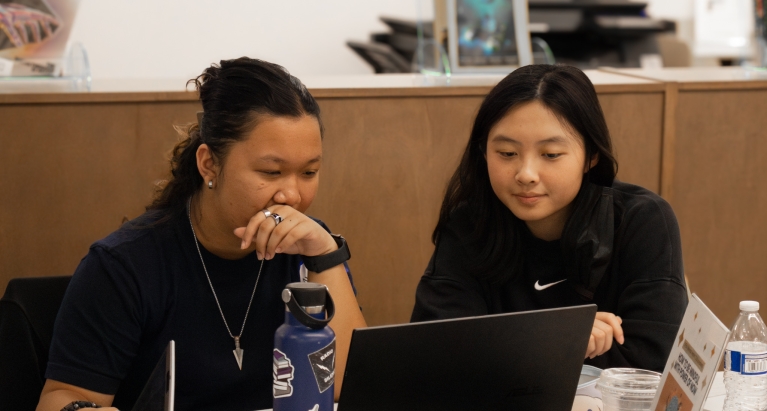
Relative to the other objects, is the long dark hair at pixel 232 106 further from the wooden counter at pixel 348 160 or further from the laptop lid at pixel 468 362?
the wooden counter at pixel 348 160

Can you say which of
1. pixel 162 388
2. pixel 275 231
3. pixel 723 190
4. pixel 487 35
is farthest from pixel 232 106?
pixel 723 190

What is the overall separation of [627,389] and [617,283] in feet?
1.34

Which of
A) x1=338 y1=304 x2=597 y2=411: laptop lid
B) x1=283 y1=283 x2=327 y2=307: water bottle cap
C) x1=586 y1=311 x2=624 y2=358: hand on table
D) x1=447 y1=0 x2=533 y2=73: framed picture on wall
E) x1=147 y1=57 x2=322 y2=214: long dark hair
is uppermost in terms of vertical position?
x1=447 y1=0 x2=533 y2=73: framed picture on wall

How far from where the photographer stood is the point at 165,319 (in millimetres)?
1466

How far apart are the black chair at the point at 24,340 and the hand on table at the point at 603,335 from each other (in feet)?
3.05

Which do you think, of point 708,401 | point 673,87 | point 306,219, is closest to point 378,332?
point 306,219

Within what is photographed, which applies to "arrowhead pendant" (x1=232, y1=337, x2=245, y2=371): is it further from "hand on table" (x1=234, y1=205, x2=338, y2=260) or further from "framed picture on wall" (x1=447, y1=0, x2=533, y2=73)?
"framed picture on wall" (x1=447, y1=0, x2=533, y2=73)

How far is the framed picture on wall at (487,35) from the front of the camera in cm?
261

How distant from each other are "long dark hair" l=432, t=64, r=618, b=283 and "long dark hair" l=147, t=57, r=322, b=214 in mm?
367

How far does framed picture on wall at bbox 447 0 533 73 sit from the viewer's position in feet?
8.57

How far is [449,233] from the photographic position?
5.62 ft

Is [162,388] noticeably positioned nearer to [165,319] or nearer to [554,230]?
[165,319]

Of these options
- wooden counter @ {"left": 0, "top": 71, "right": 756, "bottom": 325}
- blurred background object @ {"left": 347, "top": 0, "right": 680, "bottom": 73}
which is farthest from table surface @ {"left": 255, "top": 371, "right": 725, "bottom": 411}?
blurred background object @ {"left": 347, "top": 0, "right": 680, "bottom": 73}

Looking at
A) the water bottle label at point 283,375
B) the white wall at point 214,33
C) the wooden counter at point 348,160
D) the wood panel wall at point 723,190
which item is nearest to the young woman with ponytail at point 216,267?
the water bottle label at point 283,375
